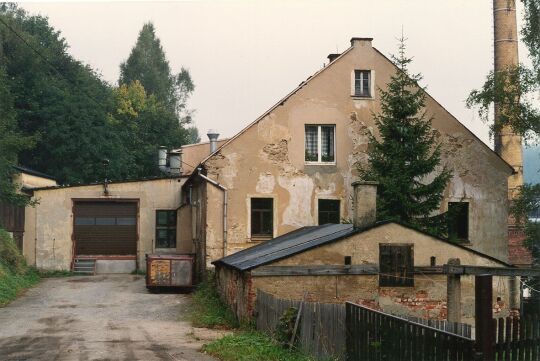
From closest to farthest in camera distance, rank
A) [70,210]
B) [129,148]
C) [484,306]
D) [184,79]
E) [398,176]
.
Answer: [484,306] → [398,176] → [70,210] → [129,148] → [184,79]

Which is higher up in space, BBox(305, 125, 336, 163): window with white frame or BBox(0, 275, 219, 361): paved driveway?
BBox(305, 125, 336, 163): window with white frame

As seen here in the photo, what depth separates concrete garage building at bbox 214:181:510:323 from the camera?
56.7 ft

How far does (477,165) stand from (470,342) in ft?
70.8

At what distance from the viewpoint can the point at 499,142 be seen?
3512 cm

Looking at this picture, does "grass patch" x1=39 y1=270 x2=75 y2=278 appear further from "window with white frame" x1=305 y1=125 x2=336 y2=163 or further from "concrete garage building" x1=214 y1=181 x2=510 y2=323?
"concrete garage building" x1=214 y1=181 x2=510 y2=323

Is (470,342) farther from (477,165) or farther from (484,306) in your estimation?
(477,165)

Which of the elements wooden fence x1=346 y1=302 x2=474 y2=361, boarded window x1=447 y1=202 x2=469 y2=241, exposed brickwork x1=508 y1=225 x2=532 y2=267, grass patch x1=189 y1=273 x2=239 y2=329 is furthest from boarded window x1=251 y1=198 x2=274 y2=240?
exposed brickwork x1=508 y1=225 x2=532 y2=267

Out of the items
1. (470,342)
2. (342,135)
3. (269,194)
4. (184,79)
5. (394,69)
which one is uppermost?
(184,79)

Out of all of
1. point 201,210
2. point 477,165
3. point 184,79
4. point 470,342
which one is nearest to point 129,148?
point 184,79

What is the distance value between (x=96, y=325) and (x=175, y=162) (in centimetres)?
1980

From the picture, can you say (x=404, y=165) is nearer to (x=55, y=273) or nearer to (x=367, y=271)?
(x=367, y=271)

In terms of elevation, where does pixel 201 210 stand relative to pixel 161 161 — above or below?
below

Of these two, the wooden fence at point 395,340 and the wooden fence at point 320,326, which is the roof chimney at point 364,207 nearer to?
the wooden fence at point 320,326

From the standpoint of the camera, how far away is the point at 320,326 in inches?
504
